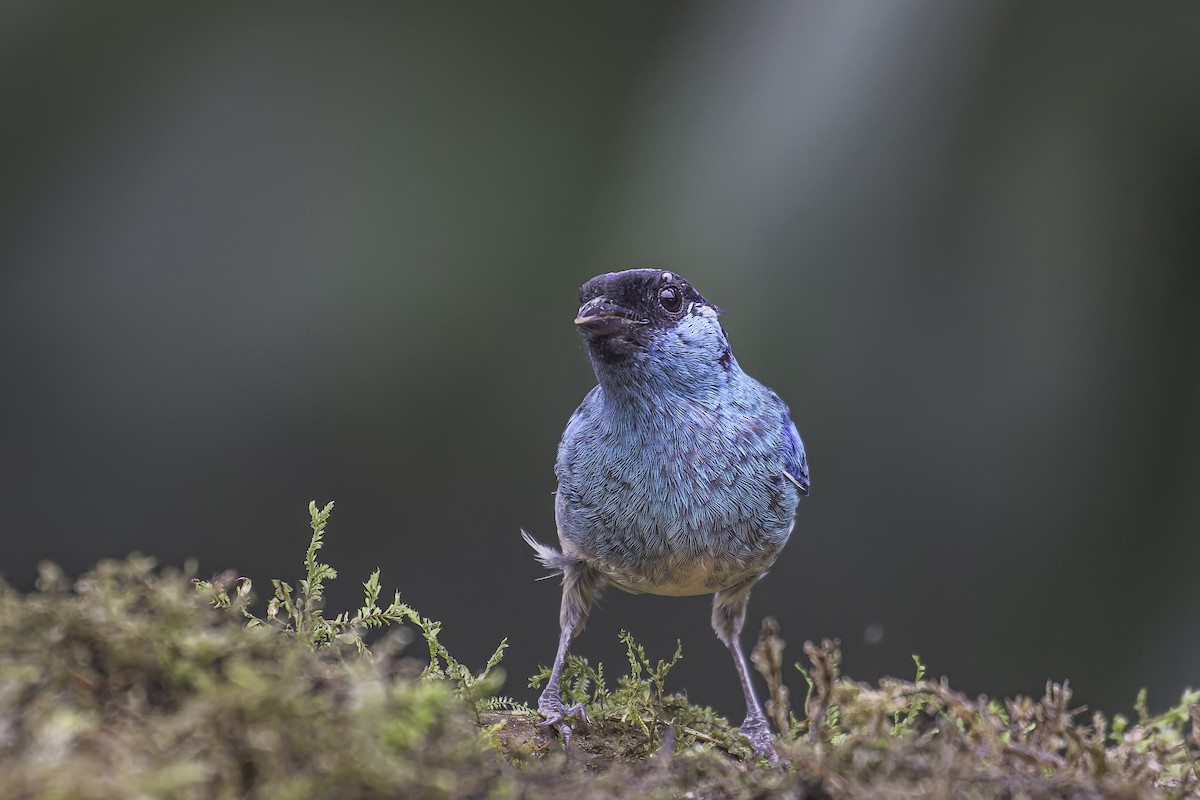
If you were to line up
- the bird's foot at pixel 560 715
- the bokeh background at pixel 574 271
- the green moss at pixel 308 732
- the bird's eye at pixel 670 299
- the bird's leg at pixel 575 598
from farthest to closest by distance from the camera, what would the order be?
the bokeh background at pixel 574 271
the bird's leg at pixel 575 598
the bird's eye at pixel 670 299
the bird's foot at pixel 560 715
the green moss at pixel 308 732

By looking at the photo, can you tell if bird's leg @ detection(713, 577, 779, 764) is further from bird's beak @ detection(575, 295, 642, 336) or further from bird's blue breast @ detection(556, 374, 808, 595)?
bird's beak @ detection(575, 295, 642, 336)

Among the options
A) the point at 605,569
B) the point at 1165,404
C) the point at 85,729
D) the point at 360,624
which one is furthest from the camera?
the point at 1165,404

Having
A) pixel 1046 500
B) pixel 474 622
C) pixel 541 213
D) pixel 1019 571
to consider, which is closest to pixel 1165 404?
pixel 1046 500

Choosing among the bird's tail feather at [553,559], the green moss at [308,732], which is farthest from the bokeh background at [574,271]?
the green moss at [308,732]

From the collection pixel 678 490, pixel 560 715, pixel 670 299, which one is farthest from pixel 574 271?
pixel 560 715

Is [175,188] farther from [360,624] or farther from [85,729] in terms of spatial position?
[85,729]

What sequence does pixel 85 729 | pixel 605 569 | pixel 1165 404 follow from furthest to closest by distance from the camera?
1. pixel 1165 404
2. pixel 605 569
3. pixel 85 729

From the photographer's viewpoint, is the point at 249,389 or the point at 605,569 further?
the point at 249,389

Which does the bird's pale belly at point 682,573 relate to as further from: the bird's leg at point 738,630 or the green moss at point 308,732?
the green moss at point 308,732

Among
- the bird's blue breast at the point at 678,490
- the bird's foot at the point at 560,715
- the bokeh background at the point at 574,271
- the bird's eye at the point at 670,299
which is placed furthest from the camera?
the bokeh background at the point at 574,271
